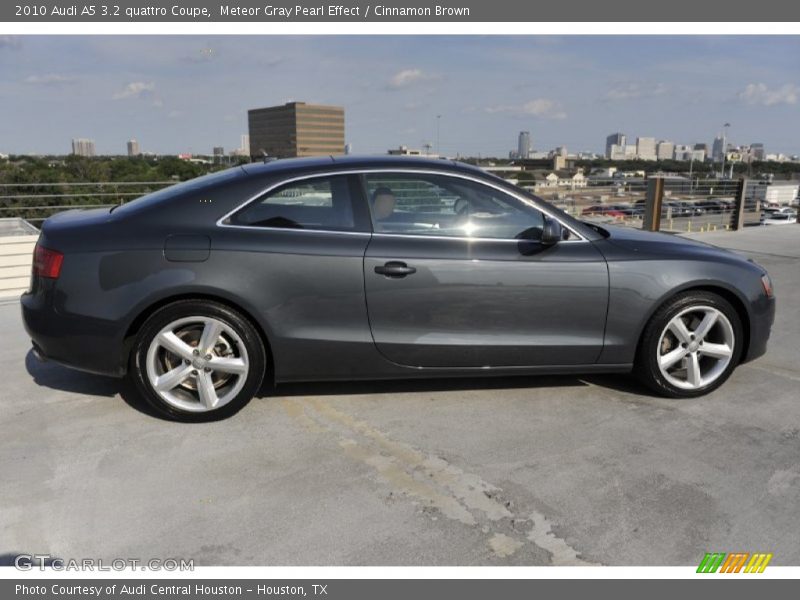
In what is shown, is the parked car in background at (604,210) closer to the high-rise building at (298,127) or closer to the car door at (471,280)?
the high-rise building at (298,127)

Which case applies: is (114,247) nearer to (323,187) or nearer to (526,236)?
(323,187)

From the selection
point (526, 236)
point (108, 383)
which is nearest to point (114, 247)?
point (108, 383)

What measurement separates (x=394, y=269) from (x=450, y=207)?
0.53 m

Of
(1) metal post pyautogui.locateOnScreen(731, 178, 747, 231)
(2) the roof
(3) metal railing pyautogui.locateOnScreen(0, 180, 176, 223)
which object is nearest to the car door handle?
(2) the roof

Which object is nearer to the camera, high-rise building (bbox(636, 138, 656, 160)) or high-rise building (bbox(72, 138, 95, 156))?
high-rise building (bbox(72, 138, 95, 156))

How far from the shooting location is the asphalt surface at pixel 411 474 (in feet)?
8.20

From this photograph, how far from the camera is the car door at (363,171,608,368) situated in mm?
3568

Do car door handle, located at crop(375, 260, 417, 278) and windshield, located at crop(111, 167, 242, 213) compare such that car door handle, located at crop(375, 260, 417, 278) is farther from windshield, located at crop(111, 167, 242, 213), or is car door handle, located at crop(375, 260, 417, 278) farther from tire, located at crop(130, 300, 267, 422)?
windshield, located at crop(111, 167, 242, 213)

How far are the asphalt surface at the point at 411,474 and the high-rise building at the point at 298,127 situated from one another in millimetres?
5196

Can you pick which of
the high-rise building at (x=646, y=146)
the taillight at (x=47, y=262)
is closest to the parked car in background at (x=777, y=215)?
the taillight at (x=47, y=262)

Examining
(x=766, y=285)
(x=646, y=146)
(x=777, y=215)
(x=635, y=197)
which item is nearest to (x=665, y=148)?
(x=646, y=146)

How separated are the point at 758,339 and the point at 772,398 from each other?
1.25 feet

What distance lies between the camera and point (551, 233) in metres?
3.60

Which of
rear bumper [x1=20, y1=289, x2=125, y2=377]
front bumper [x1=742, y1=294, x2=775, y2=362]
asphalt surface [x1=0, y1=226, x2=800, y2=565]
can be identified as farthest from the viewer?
front bumper [x1=742, y1=294, x2=775, y2=362]
